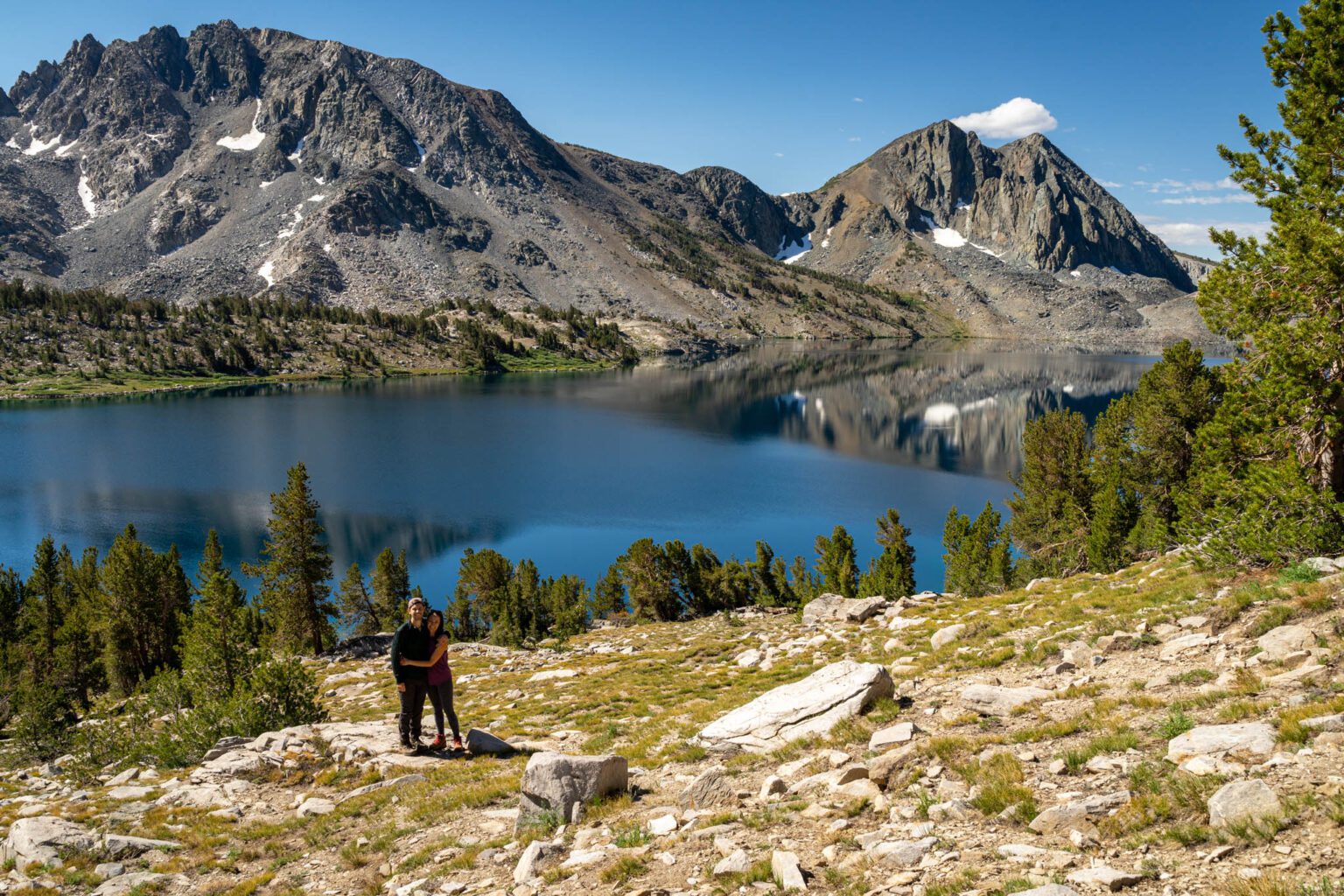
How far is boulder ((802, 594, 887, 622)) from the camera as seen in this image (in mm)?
31544

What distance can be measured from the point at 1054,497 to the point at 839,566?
17.2 m

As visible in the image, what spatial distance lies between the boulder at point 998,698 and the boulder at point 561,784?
6528 mm

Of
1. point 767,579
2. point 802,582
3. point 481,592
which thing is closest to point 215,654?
point 481,592

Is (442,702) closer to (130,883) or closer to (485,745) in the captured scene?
(485,745)

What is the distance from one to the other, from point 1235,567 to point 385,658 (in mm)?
37586

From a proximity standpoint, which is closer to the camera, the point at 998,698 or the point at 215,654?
the point at 998,698

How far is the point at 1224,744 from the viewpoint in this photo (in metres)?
8.68

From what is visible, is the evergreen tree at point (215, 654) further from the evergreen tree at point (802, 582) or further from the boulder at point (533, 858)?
the evergreen tree at point (802, 582)

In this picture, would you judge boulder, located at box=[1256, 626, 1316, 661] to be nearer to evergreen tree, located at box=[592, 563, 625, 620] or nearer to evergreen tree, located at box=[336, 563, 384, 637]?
evergreen tree, located at box=[592, 563, 625, 620]

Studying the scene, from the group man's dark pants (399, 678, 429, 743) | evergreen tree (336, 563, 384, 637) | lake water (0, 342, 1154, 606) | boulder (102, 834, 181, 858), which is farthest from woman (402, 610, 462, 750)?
lake water (0, 342, 1154, 606)

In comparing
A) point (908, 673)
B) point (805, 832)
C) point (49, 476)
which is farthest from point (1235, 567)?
point (49, 476)

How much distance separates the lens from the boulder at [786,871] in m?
8.06

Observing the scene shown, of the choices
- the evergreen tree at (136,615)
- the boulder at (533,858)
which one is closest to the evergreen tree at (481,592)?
the evergreen tree at (136,615)

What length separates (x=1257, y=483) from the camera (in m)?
17.0
